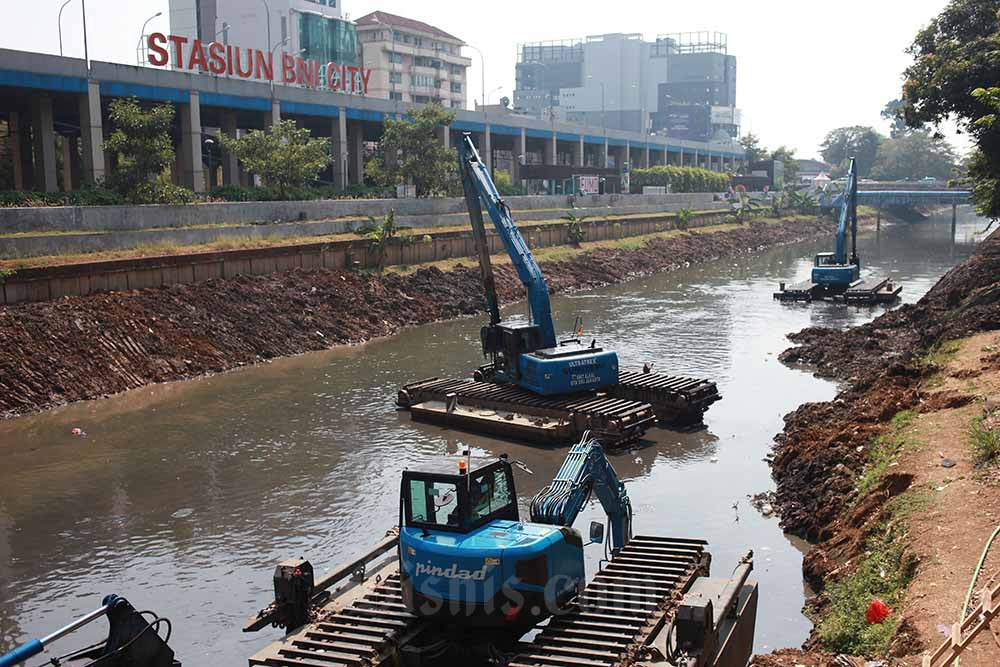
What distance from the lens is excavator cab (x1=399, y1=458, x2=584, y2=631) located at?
11.0m

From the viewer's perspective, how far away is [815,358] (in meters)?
33.4

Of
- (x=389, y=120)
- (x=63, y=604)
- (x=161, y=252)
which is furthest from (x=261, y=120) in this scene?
(x=63, y=604)

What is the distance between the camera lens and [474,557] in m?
10.9

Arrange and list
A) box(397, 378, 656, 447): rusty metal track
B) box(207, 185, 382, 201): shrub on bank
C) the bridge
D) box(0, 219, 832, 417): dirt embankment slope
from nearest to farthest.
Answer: box(397, 378, 656, 447): rusty metal track < box(0, 219, 832, 417): dirt embankment slope < box(207, 185, 382, 201): shrub on bank < the bridge

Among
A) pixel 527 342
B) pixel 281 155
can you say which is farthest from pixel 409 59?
pixel 527 342

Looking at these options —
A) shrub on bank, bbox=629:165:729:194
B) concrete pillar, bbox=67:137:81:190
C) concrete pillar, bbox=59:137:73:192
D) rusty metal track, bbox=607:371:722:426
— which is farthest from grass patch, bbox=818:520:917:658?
shrub on bank, bbox=629:165:729:194

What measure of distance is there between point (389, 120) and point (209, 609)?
5252 cm

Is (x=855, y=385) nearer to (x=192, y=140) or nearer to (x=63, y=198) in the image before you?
(x=63, y=198)

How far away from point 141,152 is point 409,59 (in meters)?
78.4

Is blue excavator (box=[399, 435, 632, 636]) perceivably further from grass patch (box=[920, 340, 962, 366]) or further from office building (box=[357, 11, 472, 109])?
office building (box=[357, 11, 472, 109])

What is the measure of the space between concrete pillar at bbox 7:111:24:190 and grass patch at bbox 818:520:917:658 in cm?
6026

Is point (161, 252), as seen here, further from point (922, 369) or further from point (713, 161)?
point (713, 161)

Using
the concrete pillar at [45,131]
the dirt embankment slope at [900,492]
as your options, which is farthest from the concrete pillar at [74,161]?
the dirt embankment slope at [900,492]

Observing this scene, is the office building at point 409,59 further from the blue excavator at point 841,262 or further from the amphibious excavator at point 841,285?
the amphibious excavator at point 841,285
